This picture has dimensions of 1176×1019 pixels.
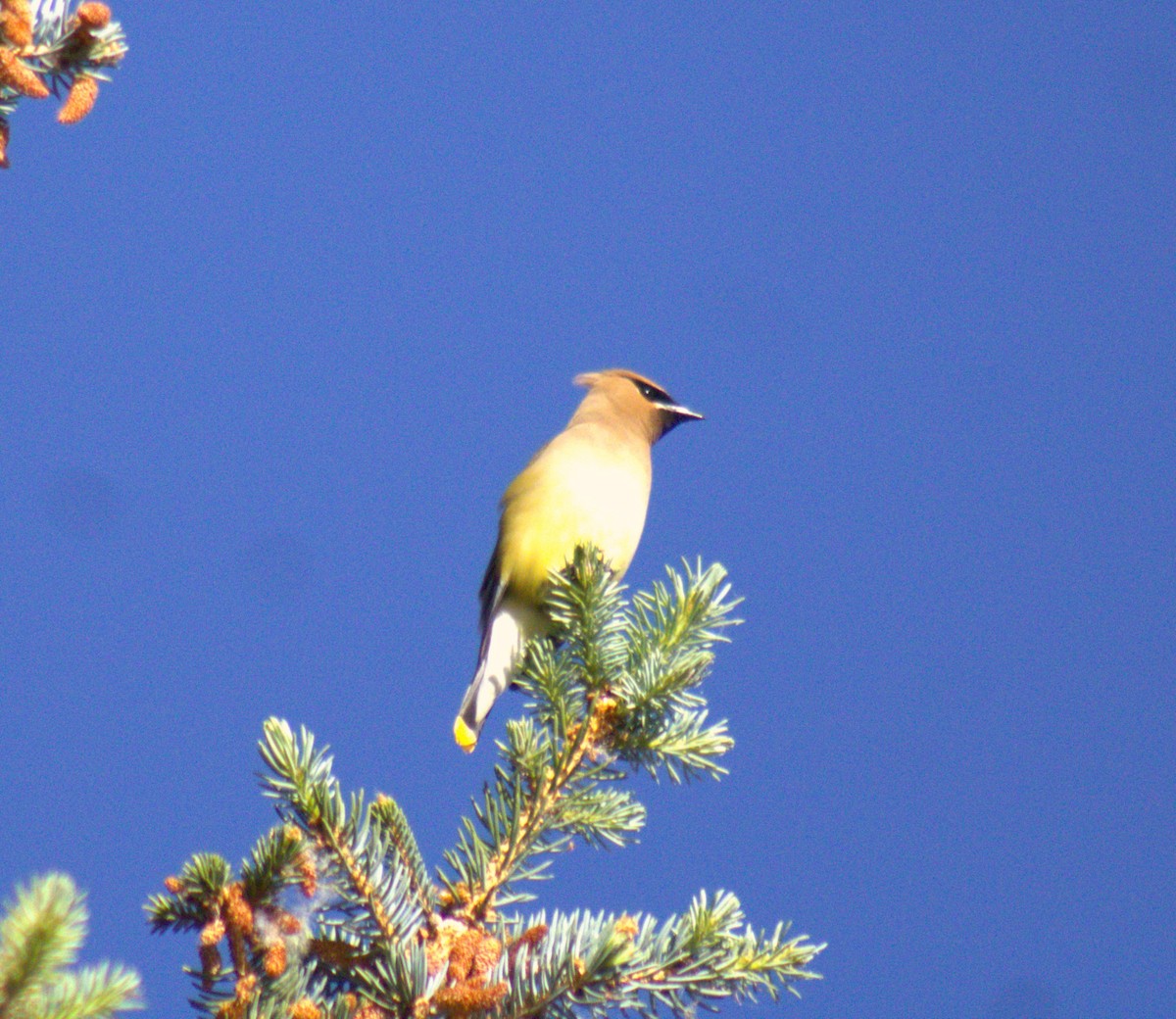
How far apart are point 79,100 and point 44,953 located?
121 cm

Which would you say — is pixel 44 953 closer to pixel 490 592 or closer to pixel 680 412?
pixel 490 592

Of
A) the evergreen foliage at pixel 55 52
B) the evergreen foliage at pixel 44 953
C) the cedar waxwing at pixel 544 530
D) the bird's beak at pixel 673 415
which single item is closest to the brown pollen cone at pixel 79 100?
the evergreen foliage at pixel 55 52

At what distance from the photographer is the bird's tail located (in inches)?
166

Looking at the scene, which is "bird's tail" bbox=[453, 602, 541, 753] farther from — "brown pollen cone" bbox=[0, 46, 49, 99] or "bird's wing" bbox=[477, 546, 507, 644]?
"brown pollen cone" bbox=[0, 46, 49, 99]

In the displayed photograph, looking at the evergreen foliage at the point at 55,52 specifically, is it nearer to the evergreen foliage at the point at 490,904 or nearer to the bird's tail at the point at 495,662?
the evergreen foliage at the point at 490,904

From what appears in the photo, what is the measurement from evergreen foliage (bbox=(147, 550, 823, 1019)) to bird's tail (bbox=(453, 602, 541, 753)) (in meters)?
1.81

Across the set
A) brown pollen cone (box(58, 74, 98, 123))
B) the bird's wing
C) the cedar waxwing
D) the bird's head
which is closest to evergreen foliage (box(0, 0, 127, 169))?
brown pollen cone (box(58, 74, 98, 123))

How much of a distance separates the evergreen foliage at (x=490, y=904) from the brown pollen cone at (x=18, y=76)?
0.89 m

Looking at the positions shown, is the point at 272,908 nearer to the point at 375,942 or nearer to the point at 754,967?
the point at 375,942

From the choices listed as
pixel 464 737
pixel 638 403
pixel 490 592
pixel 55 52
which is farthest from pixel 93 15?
pixel 638 403

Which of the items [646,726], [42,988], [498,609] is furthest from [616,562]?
[42,988]

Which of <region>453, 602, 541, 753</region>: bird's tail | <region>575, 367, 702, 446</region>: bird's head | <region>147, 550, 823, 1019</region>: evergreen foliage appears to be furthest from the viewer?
<region>575, 367, 702, 446</region>: bird's head

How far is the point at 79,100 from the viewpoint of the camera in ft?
6.15

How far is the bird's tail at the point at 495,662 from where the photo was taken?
4.22 m
